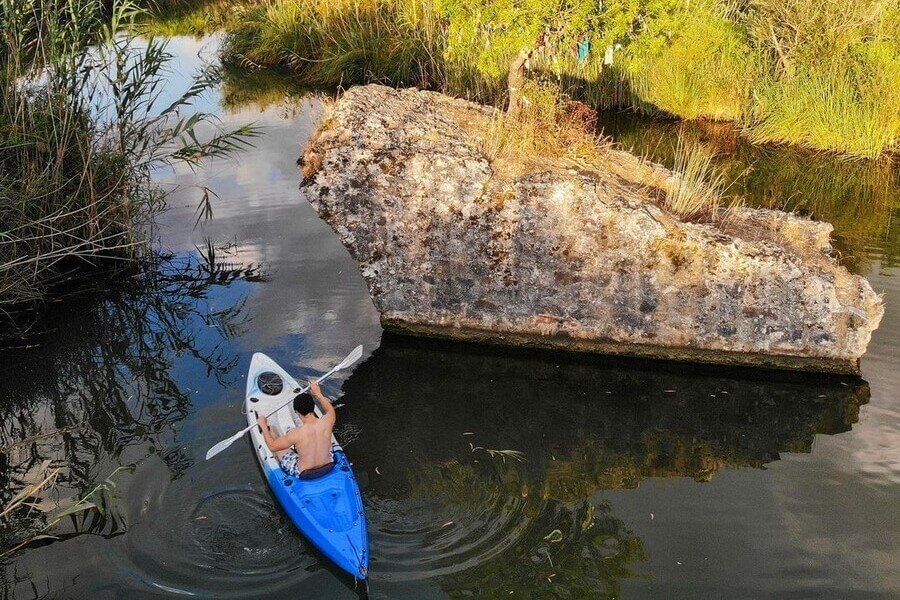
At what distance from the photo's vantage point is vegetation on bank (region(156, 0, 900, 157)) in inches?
573

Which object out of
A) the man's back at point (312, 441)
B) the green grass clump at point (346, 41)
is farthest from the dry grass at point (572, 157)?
the green grass clump at point (346, 41)

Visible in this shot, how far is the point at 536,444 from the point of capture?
792 cm

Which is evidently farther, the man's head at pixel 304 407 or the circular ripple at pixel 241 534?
the man's head at pixel 304 407

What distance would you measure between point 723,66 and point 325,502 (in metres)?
13.2

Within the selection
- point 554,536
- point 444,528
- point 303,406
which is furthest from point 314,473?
point 554,536

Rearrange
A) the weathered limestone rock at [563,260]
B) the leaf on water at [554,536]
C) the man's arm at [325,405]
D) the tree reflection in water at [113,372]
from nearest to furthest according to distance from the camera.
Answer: the leaf on water at [554,536] < the man's arm at [325,405] < the tree reflection in water at [113,372] < the weathered limestone rock at [563,260]

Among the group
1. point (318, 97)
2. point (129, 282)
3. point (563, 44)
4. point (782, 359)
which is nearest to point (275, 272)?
point (129, 282)

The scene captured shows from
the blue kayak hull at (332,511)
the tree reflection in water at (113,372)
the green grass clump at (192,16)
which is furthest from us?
the green grass clump at (192,16)

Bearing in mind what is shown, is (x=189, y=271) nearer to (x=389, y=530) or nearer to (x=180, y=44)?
(x=389, y=530)

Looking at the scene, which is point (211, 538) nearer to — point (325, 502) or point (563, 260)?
point (325, 502)

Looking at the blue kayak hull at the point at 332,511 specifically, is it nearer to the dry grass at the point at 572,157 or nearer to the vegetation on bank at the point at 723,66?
the dry grass at the point at 572,157

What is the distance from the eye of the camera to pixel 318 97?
18859mm

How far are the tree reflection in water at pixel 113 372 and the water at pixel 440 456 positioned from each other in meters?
0.03

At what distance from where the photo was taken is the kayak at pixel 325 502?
6135 millimetres
